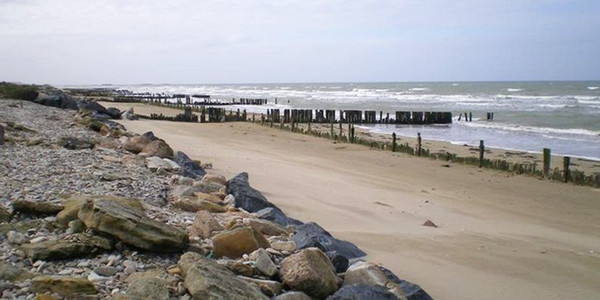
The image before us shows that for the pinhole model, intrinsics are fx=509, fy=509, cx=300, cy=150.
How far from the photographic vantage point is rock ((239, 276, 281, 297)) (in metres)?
3.93

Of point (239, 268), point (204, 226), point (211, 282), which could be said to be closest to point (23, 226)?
point (204, 226)

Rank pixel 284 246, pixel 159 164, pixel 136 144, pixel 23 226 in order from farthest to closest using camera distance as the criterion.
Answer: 1. pixel 136 144
2. pixel 159 164
3. pixel 284 246
4. pixel 23 226

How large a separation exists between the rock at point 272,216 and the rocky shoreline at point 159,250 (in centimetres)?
2

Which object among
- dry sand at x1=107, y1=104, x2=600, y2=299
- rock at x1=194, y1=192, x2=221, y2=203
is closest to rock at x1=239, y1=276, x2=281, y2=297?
dry sand at x1=107, y1=104, x2=600, y2=299

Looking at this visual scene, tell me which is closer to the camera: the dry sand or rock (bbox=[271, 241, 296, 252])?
rock (bbox=[271, 241, 296, 252])

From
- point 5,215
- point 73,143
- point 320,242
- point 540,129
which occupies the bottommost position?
point 540,129

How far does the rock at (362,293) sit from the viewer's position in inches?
154

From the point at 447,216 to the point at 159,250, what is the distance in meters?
5.58

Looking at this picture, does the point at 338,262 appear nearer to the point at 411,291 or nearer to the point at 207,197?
the point at 411,291

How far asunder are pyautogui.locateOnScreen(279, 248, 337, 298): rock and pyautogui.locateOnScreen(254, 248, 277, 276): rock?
0.09 metres

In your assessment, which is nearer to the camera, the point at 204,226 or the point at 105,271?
the point at 105,271

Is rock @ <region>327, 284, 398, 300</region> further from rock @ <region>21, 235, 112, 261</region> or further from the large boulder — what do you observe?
rock @ <region>21, 235, 112, 261</region>

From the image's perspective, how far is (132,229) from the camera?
4273mm

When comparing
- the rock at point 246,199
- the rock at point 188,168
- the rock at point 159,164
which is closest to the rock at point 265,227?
the rock at point 246,199
